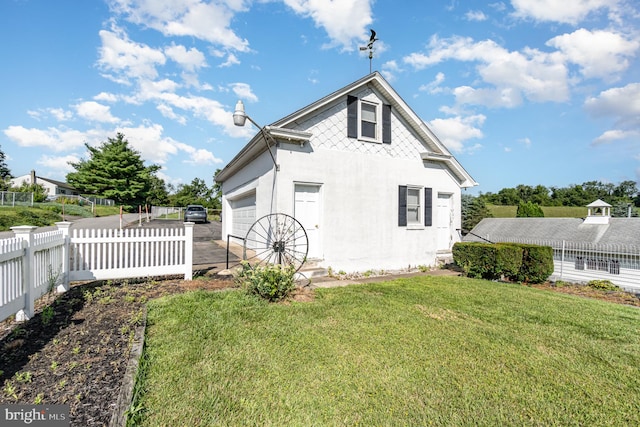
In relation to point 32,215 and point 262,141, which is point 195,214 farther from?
point 262,141

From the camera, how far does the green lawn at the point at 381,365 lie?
2.23 metres

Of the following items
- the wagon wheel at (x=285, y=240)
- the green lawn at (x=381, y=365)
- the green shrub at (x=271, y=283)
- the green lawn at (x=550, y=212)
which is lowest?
the green lawn at (x=381, y=365)

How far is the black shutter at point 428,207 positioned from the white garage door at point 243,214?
5.77 m

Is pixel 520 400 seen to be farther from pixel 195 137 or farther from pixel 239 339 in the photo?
pixel 195 137

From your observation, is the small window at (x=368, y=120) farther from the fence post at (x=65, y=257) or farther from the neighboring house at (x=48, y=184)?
the neighboring house at (x=48, y=184)

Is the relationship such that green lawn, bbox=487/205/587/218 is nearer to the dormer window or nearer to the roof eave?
the dormer window

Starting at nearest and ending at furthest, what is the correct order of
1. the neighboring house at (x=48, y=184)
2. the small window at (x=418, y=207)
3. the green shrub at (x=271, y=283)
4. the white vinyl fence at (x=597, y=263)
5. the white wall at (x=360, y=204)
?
1. the green shrub at (x=271, y=283)
2. the white wall at (x=360, y=204)
3. the small window at (x=418, y=207)
4. the white vinyl fence at (x=597, y=263)
5. the neighboring house at (x=48, y=184)

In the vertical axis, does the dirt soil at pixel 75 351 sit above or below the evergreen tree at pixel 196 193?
below

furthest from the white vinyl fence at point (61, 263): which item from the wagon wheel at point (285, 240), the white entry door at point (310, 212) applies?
the white entry door at point (310, 212)

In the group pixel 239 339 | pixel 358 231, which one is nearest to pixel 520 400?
pixel 239 339

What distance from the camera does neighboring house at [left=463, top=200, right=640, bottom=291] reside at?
12.1 meters

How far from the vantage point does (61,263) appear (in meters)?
5.30

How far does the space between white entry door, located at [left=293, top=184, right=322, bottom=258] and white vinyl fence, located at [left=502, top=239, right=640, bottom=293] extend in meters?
11.5

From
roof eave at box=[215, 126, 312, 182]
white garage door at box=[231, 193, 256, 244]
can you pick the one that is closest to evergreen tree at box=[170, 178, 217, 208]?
white garage door at box=[231, 193, 256, 244]
